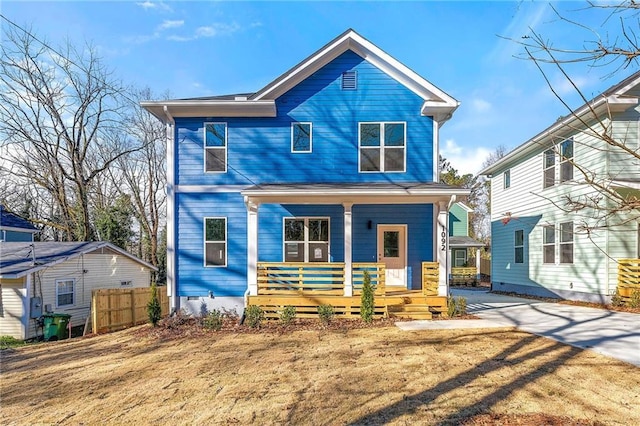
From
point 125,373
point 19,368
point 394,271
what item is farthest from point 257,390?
point 394,271

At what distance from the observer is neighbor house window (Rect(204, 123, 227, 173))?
10.5 meters

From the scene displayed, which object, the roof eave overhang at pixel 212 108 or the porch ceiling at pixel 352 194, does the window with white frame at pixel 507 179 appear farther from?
the roof eave overhang at pixel 212 108

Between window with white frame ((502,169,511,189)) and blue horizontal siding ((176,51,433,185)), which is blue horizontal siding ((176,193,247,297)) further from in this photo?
window with white frame ((502,169,511,189))

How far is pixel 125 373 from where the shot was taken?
19.0 ft

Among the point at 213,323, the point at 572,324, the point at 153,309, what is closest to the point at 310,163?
the point at 213,323

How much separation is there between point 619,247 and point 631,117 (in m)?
4.01

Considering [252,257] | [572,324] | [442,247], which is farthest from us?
[442,247]

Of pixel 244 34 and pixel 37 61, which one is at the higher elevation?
pixel 37 61

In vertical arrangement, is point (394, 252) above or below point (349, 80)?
below

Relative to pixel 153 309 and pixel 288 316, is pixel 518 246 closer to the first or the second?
pixel 288 316

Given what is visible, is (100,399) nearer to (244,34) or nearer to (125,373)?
(125,373)

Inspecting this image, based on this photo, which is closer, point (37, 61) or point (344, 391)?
point (344, 391)

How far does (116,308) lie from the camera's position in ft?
41.2

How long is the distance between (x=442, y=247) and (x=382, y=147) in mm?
3503
